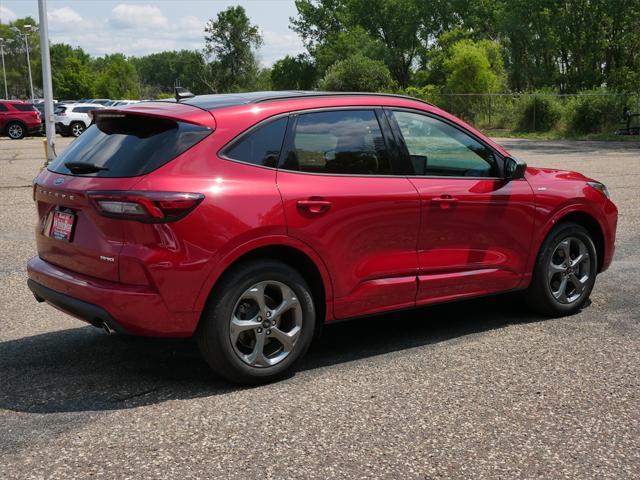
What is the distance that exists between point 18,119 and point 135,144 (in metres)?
35.3

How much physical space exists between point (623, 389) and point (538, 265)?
61.9 inches

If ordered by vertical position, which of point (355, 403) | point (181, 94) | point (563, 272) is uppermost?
point (181, 94)

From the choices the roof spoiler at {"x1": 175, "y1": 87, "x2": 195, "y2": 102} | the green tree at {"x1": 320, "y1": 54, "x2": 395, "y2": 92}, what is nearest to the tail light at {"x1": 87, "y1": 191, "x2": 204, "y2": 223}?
the roof spoiler at {"x1": 175, "y1": 87, "x2": 195, "y2": 102}

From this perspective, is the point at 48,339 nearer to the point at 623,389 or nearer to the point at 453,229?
the point at 453,229

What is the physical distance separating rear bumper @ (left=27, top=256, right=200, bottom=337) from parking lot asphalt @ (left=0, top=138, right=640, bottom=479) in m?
0.42

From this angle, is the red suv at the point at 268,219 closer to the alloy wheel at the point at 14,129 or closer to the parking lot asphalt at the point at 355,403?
the parking lot asphalt at the point at 355,403

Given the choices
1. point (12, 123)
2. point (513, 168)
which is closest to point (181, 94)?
point (513, 168)

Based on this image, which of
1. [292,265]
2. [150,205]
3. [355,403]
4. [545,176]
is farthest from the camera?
[545,176]

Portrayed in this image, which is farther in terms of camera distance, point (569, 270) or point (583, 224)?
point (583, 224)

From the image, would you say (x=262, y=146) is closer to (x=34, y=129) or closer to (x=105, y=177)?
(x=105, y=177)

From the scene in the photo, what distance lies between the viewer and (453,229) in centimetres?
534

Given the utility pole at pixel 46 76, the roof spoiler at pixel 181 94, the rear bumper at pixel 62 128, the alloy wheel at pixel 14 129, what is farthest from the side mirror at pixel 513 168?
the rear bumper at pixel 62 128

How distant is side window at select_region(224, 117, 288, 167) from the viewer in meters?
4.51

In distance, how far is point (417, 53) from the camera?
307ft
